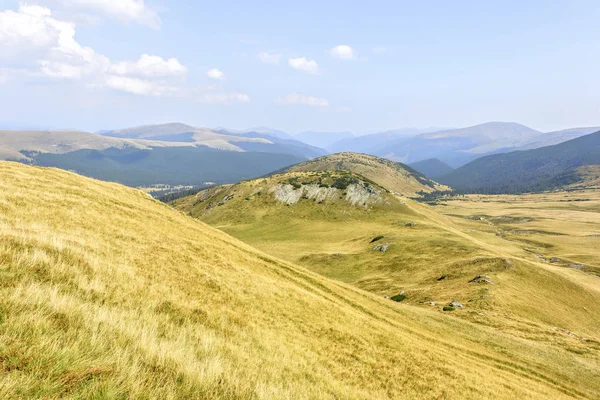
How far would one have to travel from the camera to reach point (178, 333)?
Result: 35.4ft

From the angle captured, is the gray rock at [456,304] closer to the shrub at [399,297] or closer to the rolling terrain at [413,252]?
the rolling terrain at [413,252]

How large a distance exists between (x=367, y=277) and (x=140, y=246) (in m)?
56.8

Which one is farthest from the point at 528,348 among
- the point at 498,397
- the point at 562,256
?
the point at 562,256

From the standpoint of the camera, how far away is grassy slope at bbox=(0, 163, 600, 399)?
6.73 m

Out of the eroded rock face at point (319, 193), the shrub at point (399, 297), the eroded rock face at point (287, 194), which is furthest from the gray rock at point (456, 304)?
the eroded rock face at point (287, 194)

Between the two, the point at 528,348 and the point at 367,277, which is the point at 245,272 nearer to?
the point at 528,348

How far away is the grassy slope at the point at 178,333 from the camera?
22.1 ft

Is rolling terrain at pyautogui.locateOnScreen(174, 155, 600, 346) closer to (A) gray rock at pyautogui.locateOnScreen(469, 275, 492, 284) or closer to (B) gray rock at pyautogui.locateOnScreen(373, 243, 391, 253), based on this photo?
(A) gray rock at pyautogui.locateOnScreen(469, 275, 492, 284)

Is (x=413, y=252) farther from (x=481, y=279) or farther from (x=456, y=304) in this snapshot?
(x=456, y=304)

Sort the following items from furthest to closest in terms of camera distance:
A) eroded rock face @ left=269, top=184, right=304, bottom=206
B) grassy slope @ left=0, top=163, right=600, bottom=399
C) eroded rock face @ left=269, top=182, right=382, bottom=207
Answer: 1. eroded rock face @ left=269, top=184, right=304, bottom=206
2. eroded rock face @ left=269, top=182, right=382, bottom=207
3. grassy slope @ left=0, top=163, right=600, bottom=399

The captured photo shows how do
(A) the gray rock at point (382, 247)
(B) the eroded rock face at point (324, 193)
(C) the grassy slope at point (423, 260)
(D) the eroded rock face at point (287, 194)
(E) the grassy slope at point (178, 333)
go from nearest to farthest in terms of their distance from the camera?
(E) the grassy slope at point (178, 333), (C) the grassy slope at point (423, 260), (A) the gray rock at point (382, 247), (B) the eroded rock face at point (324, 193), (D) the eroded rock face at point (287, 194)

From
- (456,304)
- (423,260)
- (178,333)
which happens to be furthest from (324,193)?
(178,333)

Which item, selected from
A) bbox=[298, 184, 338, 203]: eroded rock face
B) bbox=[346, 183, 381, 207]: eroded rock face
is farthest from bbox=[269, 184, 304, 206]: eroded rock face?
bbox=[346, 183, 381, 207]: eroded rock face

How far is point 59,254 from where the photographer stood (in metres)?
12.7
